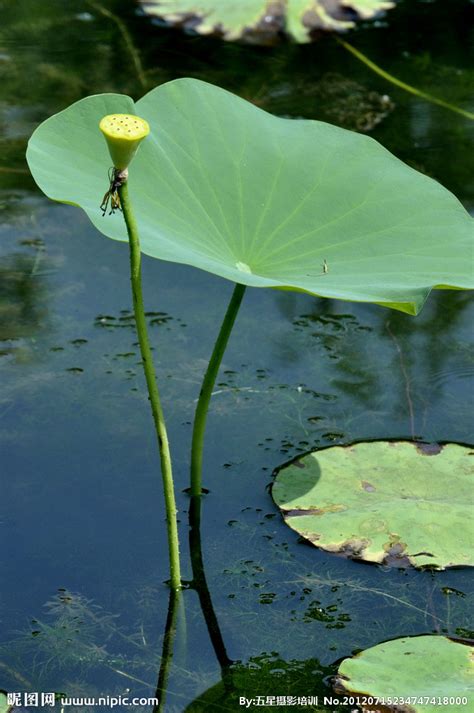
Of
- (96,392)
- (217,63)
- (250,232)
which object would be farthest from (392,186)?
(217,63)

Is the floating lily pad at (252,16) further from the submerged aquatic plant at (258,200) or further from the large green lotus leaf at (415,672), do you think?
the large green lotus leaf at (415,672)

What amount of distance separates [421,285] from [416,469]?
19.8 inches

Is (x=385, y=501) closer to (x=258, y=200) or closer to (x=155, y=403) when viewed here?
(x=155, y=403)

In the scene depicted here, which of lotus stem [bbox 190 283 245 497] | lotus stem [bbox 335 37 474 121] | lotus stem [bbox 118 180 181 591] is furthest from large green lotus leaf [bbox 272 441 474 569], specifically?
lotus stem [bbox 335 37 474 121]

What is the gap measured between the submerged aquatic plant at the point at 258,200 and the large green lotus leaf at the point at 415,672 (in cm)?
42

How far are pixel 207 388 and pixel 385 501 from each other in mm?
427

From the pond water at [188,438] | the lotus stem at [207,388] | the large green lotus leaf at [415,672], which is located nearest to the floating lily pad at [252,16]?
the pond water at [188,438]

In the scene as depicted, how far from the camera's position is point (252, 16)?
14.3ft

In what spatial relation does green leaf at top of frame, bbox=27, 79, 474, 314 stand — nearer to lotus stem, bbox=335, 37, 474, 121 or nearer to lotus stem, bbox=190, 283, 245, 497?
lotus stem, bbox=190, 283, 245, 497

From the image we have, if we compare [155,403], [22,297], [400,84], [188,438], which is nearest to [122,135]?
[155,403]

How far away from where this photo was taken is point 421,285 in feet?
6.10

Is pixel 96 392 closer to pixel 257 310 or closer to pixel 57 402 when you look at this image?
pixel 57 402

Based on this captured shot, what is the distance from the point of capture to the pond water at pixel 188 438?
6.14ft

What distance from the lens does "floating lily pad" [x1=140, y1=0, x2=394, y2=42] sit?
4.36 m
